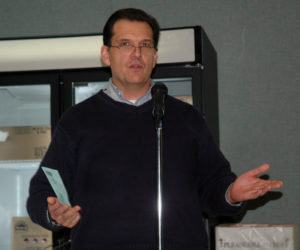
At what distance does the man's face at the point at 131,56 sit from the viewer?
1.71 metres

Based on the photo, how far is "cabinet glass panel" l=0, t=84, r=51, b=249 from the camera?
265cm

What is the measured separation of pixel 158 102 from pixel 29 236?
63.7 inches

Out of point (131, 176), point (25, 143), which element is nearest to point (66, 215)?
point (131, 176)

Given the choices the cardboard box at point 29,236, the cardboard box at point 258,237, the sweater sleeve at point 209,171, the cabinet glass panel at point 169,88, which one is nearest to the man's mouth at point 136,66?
the sweater sleeve at point 209,171

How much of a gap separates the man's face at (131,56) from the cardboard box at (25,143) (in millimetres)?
980

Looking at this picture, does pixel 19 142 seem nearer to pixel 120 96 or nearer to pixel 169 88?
pixel 169 88

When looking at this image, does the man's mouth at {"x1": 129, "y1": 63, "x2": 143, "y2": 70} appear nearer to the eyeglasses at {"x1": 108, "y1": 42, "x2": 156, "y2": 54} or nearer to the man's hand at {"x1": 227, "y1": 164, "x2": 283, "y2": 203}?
the eyeglasses at {"x1": 108, "y1": 42, "x2": 156, "y2": 54}

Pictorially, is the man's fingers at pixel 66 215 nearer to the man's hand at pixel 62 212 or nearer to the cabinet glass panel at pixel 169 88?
the man's hand at pixel 62 212

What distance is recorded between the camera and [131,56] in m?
1.71

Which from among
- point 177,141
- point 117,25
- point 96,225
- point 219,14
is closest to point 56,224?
point 96,225

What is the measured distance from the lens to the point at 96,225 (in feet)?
5.18

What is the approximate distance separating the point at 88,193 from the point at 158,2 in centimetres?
187

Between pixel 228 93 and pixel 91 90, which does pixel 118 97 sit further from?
pixel 228 93

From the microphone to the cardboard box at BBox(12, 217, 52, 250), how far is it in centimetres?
153
